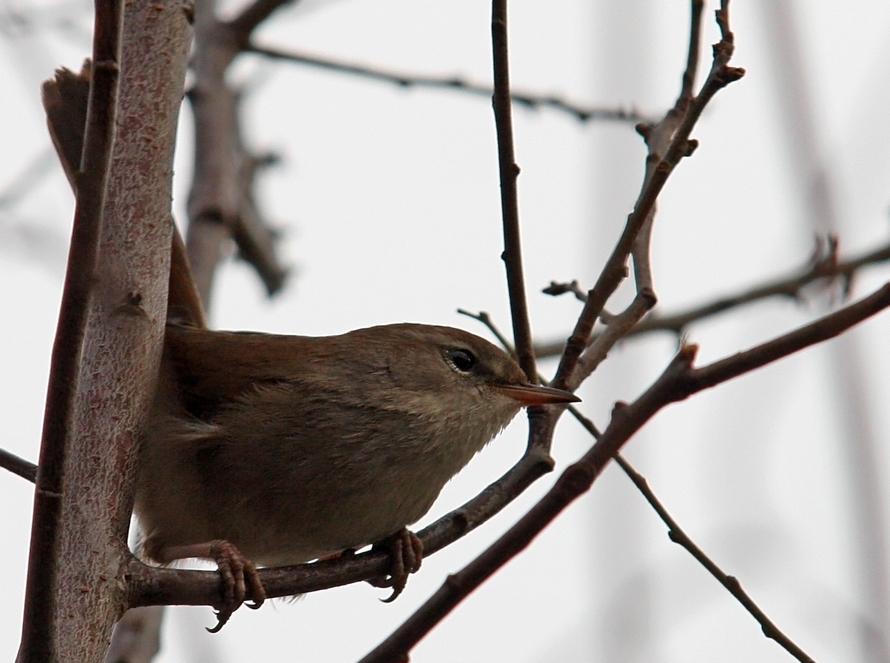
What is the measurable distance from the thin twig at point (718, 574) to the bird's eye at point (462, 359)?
1.20 m

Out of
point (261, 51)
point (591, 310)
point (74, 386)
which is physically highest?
point (261, 51)

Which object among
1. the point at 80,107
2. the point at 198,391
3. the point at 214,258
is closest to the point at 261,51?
the point at 214,258

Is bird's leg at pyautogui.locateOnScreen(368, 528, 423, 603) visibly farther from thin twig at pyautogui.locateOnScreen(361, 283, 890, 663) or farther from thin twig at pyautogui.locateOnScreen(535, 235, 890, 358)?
thin twig at pyautogui.locateOnScreen(535, 235, 890, 358)

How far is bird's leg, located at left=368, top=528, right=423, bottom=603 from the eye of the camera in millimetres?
2908

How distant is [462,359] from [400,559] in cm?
102

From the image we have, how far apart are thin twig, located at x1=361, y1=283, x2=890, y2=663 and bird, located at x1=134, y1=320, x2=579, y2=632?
547mm

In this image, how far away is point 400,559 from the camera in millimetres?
2920

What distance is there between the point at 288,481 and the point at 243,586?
48 cm

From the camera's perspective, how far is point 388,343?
3709 millimetres

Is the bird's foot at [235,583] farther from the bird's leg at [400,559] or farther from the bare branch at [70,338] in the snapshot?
the bare branch at [70,338]

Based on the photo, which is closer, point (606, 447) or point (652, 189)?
point (606, 447)

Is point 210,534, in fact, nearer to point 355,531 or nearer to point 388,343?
point 355,531

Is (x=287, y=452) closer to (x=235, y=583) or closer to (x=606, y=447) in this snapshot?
(x=235, y=583)

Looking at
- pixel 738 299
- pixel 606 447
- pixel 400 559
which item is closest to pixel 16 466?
pixel 400 559
